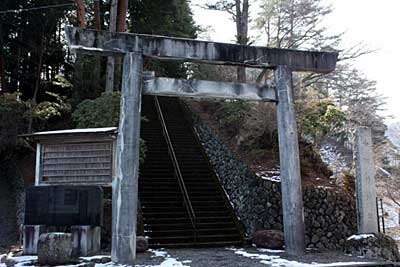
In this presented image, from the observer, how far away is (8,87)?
55.1ft

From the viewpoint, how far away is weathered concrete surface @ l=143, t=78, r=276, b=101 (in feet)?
26.0

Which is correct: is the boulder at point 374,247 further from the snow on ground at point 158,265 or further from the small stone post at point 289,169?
the snow on ground at point 158,265

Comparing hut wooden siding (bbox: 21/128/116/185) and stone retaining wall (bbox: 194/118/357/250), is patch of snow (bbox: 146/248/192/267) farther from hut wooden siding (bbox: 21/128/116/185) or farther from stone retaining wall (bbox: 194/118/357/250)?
stone retaining wall (bbox: 194/118/357/250)

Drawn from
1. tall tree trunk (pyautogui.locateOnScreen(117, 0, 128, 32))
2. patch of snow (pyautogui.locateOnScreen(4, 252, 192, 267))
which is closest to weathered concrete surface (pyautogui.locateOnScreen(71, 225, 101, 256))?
patch of snow (pyautogui.locateOnScreen(4, 252, 192, 267))

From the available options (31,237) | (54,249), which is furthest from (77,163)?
(54,249)

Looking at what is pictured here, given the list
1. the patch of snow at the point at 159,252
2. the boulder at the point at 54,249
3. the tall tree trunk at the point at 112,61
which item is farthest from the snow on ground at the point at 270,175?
the tall tree trunk at the point at 112,61

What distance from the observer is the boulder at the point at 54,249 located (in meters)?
6.93

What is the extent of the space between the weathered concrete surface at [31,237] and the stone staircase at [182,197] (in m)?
2.48

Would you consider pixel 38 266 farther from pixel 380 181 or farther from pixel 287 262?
pixel 380 181

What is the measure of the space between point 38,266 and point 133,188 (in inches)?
86.4

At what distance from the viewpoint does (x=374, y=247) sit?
750 cm

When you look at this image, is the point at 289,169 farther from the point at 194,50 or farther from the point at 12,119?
the point at 12,119

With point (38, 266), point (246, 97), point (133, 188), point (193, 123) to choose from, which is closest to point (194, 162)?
point (193, 123)

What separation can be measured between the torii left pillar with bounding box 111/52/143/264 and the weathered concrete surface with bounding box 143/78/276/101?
40 cm
